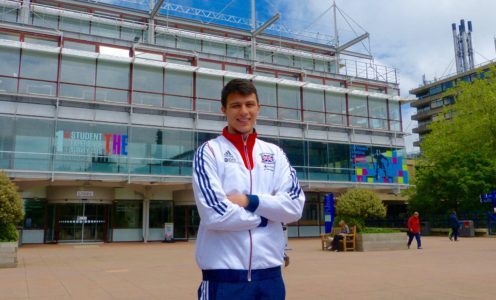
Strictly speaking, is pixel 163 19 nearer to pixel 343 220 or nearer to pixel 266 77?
pixel 266 77

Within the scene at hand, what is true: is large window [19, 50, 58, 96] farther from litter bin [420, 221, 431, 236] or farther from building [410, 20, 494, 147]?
building [410, 20, 494, 147]

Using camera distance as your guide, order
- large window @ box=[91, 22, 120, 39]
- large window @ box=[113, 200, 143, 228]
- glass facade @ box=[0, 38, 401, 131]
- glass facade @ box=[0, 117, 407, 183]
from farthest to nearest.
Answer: large window @ box=[91, 22, 120, 39]
large window @ box=[113, 200, 143, 228]
glass facade @ box=[0, 38, 401, 131]
glass facade @ box=[0, 117, 407, 183]

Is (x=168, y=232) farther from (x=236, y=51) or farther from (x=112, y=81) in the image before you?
(x=236, y=51)

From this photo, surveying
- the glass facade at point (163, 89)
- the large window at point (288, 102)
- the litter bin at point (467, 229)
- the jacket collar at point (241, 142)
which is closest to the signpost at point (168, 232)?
the glass facade at point (163, 89)

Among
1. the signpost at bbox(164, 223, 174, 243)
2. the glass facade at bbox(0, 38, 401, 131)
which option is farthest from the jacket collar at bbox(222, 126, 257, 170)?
the signpost at bbox(164, 223, 174, 243)

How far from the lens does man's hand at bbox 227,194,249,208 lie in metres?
2.59

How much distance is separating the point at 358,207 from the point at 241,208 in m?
17.2

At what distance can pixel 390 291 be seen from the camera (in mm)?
8164

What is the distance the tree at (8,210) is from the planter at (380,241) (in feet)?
41.4

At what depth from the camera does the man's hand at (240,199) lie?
2.59 meters

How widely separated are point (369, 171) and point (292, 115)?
22.3ft

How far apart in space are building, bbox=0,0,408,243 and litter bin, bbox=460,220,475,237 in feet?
17.7

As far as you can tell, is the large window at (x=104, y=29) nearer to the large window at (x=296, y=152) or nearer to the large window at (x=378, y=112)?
the large window at (x=296, y=152)

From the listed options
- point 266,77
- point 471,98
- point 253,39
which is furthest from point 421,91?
point 266,77
